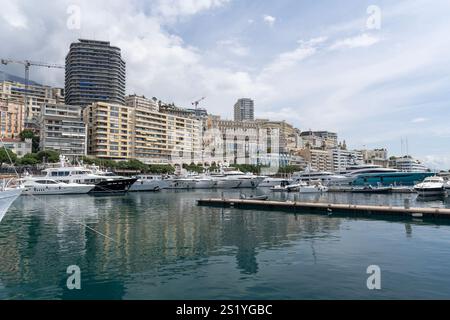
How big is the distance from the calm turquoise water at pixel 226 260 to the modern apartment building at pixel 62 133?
108303 mm

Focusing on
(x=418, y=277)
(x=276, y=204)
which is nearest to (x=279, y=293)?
(x=418, y=277)

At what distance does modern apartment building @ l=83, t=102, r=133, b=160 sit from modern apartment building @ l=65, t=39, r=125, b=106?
32552 millimetres

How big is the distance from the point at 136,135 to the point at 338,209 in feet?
419

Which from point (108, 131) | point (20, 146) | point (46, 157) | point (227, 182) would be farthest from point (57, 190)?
point (108, 131)

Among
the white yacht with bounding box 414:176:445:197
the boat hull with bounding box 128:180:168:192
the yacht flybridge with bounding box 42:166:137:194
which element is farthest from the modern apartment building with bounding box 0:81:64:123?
the white yacht with bounding box 414:176:445:197

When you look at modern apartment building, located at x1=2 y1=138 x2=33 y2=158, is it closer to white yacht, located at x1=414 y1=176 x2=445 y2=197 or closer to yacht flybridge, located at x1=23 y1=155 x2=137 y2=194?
yacht flybridge, located at x1=23 y1=155 x2=137 y2=194

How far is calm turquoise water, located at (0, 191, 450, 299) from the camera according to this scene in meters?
14.3

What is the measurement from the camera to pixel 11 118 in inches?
5507

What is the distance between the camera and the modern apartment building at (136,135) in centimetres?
14438

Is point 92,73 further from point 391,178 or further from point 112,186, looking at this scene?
point 391,178

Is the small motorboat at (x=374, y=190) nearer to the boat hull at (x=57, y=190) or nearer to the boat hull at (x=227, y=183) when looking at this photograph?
the boat hull at (x=227, y=183)

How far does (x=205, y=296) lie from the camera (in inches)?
540
